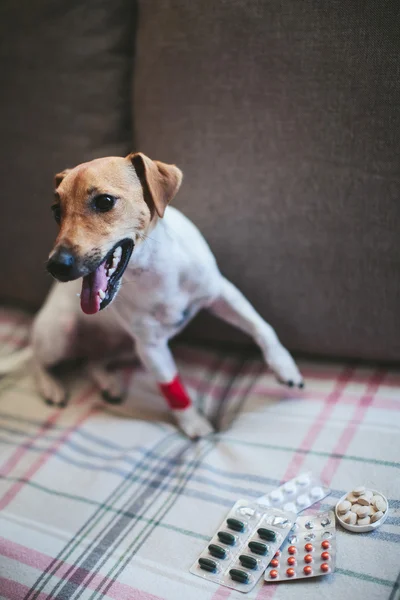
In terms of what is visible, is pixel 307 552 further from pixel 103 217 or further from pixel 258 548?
pixel 103 217

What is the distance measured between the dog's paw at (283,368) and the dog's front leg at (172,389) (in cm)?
20

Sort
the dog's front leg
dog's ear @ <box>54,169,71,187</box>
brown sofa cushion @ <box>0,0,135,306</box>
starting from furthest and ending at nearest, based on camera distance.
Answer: brown sofa cushion @ <box>0,0,135,306</box> < the dog's front leg < dog's ear @ <box>54,169,71,187</box>

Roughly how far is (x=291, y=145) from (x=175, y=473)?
2.33 ft

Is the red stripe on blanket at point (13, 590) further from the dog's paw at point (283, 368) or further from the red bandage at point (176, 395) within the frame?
the dog's paw at point (283, 368)

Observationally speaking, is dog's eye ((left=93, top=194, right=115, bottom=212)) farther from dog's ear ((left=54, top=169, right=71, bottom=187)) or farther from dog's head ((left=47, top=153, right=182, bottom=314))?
dog's ear ((left=54, top=169, right=71, bottom=187))

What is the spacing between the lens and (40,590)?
926mm

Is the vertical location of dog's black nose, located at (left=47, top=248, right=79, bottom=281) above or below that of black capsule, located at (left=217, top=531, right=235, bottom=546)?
above

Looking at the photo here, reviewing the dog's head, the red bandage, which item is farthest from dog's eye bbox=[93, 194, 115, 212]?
the red bandage

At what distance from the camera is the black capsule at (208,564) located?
0.89 meters

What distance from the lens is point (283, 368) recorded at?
1.25 m

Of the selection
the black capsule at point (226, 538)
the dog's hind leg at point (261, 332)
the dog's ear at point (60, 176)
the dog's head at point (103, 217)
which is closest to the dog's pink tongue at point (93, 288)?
the dog's head at point (103, 217)

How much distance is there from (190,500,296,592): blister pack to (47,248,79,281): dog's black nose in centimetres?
50

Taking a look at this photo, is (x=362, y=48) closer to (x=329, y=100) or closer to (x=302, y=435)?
(x=329, y=100)

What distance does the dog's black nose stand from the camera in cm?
94
